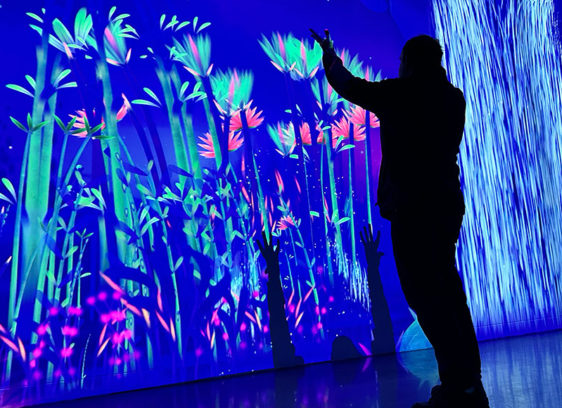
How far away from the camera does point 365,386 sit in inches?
79.7

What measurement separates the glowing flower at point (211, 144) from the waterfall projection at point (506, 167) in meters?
1.57

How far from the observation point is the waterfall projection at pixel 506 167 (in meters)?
3.76

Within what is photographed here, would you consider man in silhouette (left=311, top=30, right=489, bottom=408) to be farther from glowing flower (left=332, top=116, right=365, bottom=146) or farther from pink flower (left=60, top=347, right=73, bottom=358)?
glowing flower (left=332, top=116, right=365, bottom=146)

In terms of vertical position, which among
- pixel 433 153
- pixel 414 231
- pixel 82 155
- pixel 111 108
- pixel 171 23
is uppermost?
pixel 171 23

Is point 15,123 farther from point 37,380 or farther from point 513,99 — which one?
point 513,99

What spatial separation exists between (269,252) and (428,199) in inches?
65.8

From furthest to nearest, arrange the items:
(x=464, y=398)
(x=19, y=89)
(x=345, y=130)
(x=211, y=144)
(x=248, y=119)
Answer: (x=345, y=130), (x=248, y=119), (x=211, y=144), (x=19, y=89), (x=464, y=398)

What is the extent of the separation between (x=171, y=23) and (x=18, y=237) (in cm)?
123

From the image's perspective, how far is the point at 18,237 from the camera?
2406 millimetres

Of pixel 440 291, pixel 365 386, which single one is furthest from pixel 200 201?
pixel 440 291

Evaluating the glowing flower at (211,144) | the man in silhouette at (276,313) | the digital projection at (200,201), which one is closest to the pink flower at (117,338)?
the digital projection at (200,201)

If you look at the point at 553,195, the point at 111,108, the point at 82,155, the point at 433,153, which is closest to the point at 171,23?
the point at 111,108

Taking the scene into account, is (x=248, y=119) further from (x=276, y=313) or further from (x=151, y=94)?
(x=276, y=313)

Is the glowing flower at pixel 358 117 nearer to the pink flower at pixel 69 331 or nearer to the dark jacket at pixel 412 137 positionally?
the pink flower at pixel 69 331
